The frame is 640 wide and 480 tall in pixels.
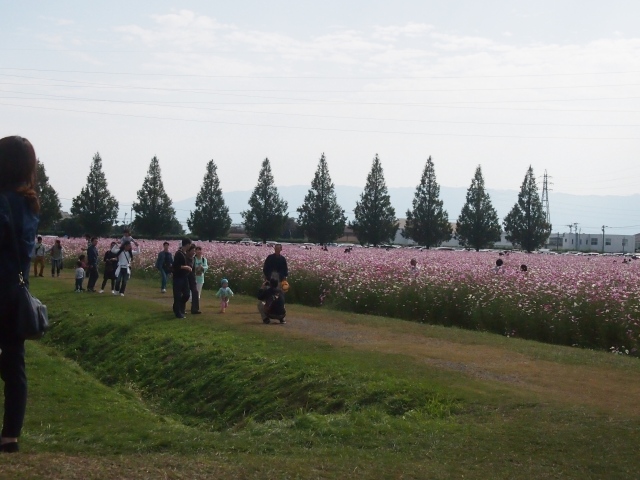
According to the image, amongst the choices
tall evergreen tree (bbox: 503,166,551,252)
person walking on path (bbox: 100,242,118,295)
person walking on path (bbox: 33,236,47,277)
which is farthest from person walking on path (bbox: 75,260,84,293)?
tall evergreen tree (bbox: 503,166,551,252)

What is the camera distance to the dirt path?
10.6 metres

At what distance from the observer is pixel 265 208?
2837 inches

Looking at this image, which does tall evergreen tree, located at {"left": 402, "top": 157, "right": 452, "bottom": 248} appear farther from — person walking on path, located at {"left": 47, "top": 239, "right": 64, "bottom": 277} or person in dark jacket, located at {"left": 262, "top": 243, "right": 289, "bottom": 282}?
person in dark jacket, located at {"left": 262, "top": 243, "right": 289, "bottom": 282}

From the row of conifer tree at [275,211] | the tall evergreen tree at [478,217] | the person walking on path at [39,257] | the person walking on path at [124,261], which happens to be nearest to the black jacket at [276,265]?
the person walking on path at [124,261]

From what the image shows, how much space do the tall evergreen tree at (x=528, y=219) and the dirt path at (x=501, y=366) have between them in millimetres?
60131

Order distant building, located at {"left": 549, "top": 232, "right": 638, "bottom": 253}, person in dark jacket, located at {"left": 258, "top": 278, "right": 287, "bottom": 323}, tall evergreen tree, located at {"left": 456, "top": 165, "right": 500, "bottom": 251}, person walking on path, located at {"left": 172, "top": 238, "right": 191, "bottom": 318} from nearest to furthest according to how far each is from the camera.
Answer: person in dark jacket, located at {"left": 258, "top": 278, "right": 287, "bottom": 323}, person walking on path, located at {"left": 172, "top": 238, "right": 191, "bottom": 318}, tall evergreen tree, located at {"left": 456, "top": 165, "right": 500, "bottom": 251}, distant building, located at {"left": 549, "top": 232, "right": 638, "bottom": 253}

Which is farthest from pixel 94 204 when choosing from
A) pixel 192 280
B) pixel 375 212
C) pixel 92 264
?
pixel 192 280

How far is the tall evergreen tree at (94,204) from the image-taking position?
2862 inches

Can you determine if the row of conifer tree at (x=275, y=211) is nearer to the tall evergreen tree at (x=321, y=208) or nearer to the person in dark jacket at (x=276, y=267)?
the tall evergreen tree at (x=321, y=208)

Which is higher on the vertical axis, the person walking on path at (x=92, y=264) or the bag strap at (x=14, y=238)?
the bag strap at (x=14, y=238)

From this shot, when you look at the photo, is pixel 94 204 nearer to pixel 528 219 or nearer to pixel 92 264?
pixel 528 219

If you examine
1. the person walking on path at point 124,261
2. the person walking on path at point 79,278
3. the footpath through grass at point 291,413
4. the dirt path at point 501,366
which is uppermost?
the person walking on path at point 124,261

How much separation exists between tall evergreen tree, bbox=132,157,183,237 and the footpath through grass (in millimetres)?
54511

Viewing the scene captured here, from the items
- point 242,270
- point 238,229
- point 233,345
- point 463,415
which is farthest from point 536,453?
point 238,229
